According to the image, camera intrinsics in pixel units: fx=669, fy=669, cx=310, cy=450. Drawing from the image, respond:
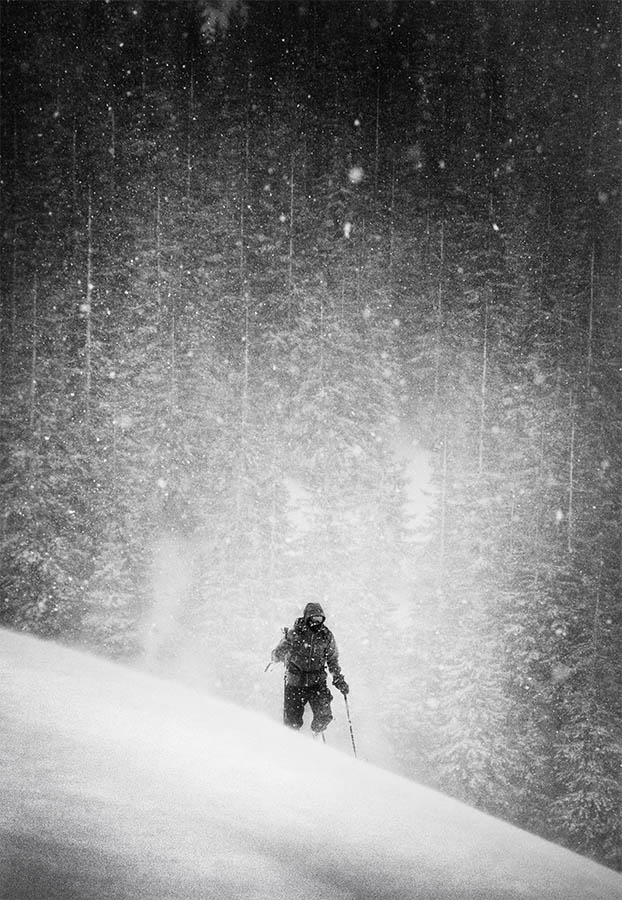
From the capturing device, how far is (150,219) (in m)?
25.2

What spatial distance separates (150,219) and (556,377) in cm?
1630

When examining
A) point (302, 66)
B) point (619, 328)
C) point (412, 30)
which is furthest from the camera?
point (412, 30)

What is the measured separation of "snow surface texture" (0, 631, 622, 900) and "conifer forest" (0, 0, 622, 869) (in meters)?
14.8

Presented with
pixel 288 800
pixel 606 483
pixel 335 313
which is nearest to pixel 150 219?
pixel 335 313

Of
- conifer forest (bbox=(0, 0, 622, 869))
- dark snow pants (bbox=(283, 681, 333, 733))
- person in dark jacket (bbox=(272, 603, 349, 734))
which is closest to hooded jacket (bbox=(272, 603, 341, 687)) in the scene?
person in dark jacket (bbox=(272, 603, 349, 734))

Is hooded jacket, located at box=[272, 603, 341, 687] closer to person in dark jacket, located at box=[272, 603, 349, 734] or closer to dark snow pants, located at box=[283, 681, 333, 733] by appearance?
person in dark jacket, located at box=[272, 603, 349, 734]

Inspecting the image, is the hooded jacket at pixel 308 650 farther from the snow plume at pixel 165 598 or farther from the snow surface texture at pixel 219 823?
the snow plume at pixel 165 598

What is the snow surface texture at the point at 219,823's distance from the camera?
419 centimetres

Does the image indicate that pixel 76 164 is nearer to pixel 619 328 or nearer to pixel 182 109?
pixel 182 109

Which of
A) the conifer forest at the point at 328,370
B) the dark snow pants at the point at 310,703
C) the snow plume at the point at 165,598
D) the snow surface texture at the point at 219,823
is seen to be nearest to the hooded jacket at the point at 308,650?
the dark snow pants at the point at 310,703

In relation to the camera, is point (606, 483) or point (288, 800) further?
point (606, 483)

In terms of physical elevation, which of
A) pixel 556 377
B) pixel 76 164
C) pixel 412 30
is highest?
pixel 412 30

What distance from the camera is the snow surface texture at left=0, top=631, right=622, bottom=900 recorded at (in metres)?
4.19

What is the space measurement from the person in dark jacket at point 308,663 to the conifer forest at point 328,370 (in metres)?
12.2
